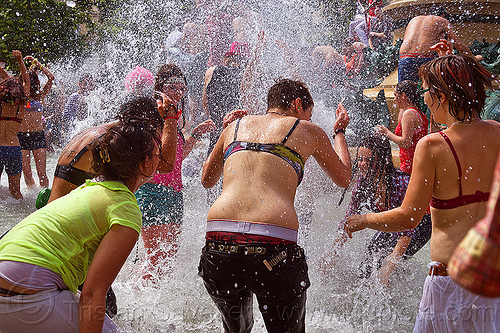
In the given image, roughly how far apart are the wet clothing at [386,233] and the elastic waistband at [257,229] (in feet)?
5.34

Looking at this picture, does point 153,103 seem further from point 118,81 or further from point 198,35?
point 118,81

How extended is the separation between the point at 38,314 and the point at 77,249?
0.29 metres

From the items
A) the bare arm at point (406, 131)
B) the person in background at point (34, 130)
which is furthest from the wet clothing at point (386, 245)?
the person in background at point (34, 130)

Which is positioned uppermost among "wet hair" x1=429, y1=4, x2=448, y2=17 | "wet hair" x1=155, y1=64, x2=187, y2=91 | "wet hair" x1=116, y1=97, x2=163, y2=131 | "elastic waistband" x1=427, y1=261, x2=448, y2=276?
"wet hair" x1=429, y1=4, x2=448, y2=17

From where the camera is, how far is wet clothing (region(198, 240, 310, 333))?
2334 mm

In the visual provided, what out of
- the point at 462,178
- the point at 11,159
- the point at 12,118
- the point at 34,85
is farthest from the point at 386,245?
the point at 34,85

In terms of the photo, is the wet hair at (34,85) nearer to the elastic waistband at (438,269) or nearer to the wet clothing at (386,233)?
the wet clothing at (386,233)

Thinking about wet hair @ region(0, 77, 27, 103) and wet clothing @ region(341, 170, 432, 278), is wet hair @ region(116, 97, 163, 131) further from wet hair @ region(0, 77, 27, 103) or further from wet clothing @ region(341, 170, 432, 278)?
wet hair @ region(0, 77, 27, 103)

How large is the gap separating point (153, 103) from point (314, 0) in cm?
1786

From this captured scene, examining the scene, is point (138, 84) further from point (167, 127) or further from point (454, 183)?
point (454, 183)

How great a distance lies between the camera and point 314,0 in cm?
1950

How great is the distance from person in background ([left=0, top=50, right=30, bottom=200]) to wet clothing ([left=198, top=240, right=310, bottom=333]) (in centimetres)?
516

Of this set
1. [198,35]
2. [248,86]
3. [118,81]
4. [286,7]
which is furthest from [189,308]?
[286,7]

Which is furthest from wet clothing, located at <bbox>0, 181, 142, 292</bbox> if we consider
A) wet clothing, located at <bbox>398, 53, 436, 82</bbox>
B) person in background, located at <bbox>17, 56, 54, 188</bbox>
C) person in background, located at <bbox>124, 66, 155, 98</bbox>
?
person in background, located at <bbox>17, 56, 54, 188</bbox>
